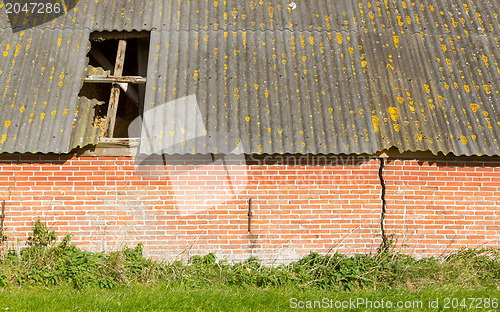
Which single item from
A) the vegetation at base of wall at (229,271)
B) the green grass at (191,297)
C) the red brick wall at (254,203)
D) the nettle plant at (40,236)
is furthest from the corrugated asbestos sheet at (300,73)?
the green grass at (191,297)

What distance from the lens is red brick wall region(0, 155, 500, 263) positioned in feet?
15.9

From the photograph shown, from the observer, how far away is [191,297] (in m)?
4.15

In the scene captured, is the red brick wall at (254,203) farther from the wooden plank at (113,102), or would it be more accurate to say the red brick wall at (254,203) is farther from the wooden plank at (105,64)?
the wooden plank at (105,64)

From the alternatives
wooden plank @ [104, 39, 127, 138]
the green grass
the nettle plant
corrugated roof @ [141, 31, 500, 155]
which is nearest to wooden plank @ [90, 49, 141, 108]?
wooden plank @ [104, 39, 127, 138]

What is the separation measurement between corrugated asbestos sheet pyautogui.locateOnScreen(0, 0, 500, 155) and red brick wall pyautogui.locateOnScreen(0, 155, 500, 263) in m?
0.36

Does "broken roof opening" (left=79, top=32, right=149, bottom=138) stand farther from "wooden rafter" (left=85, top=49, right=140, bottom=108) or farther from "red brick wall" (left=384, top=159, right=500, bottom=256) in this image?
"red brick wall" (left=384, top=159, right=500, bottom=256)

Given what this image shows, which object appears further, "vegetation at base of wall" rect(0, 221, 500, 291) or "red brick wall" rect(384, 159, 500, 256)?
"red brick wall" rect(384, 159, 500, 256)

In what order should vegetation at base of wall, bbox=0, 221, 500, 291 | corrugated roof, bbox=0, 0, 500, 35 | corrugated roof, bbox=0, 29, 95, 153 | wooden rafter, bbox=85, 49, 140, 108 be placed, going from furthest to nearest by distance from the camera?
wooden rafter, bbox=85, 49, 140, 108 < corrugated roof, bbox=0, 0, 500, 35 < corrugated roof, bbox=0, 29, 95, 153 < vegetation at base of wall, bbox=0, 221, 500, 291

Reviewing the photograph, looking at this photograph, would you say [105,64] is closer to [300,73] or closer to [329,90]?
[300,73]

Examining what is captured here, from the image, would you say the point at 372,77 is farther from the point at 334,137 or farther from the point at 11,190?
the point at 11,190

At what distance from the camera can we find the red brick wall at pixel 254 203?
15.9ft

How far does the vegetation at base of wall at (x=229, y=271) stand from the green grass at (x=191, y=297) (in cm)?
14

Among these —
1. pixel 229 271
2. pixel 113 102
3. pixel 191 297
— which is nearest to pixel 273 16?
pixel 113 102

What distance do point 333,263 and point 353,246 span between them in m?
0.41
